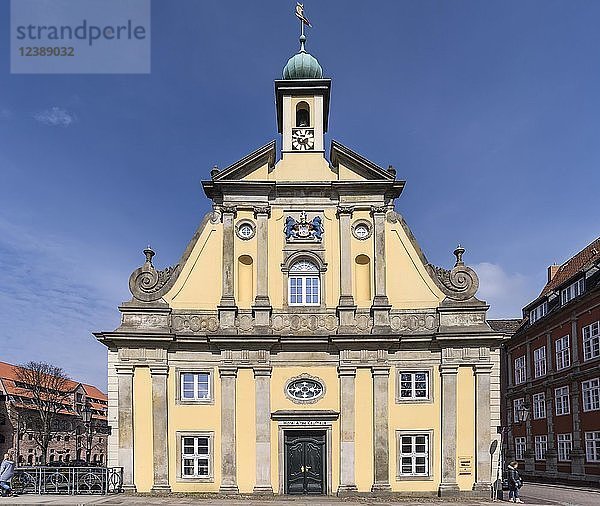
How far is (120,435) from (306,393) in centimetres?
694

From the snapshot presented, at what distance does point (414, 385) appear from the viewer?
24875 mm

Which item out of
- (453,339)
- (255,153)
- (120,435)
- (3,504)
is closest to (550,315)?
(453,339)

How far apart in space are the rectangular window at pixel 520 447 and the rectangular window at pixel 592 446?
31.8ft

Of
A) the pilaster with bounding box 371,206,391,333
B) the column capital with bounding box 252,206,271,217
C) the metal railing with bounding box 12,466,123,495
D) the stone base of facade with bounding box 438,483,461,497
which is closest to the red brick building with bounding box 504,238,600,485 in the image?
the stone base of facade with bounding box 438,483,461,497

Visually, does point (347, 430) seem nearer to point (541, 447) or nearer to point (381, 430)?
point (381, 430)

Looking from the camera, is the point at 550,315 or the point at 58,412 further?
the point at 58,412

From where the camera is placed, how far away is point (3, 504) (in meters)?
19.9

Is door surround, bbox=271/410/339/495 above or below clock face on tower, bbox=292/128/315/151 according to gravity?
below

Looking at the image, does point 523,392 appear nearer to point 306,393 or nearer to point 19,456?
point 306,393

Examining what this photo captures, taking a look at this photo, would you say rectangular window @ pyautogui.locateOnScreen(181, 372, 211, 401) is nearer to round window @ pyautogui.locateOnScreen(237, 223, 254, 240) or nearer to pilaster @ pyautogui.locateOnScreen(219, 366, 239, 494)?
pilaster @ pyautogui.locateOnScreen(219, 366, 239, 494)

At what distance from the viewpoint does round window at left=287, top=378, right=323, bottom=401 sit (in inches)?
976

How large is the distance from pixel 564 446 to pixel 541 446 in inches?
149

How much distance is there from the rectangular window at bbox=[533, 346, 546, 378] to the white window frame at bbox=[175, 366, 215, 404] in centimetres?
2531

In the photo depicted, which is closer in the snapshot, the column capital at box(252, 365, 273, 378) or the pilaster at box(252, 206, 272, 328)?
the column capital at box(252, 365, 273, 378)
